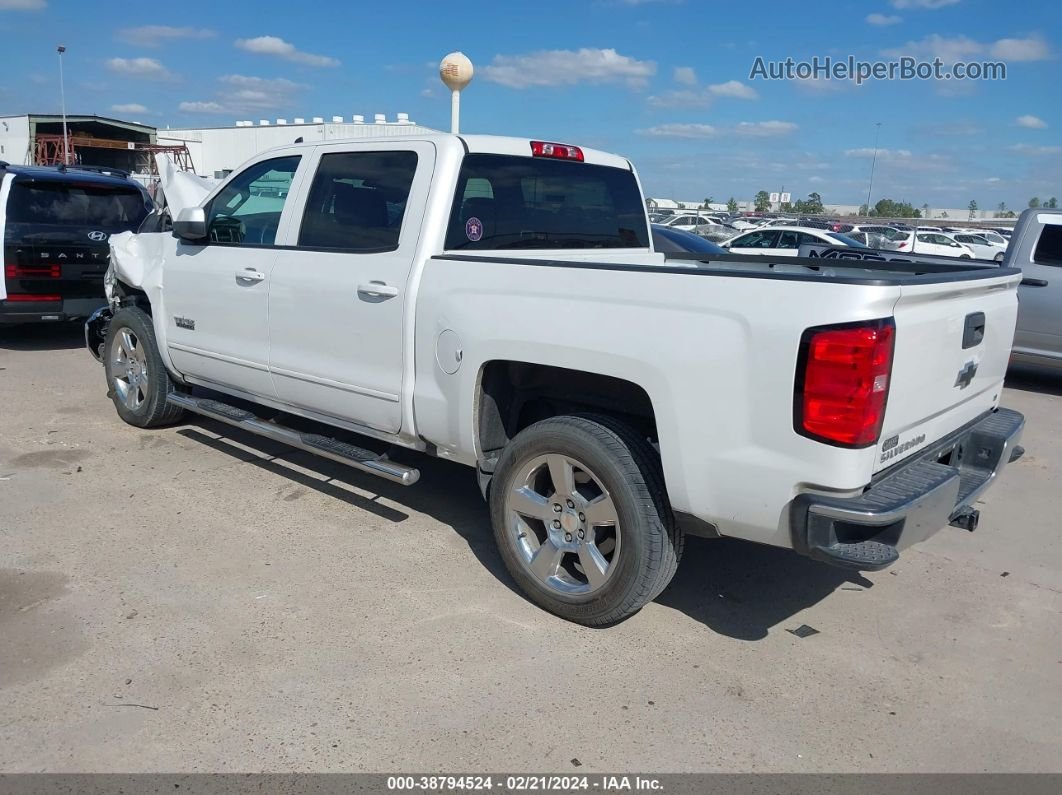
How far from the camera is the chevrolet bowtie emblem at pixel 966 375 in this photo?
351 centimetres

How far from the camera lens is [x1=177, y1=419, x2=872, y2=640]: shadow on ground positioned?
13.1 feet

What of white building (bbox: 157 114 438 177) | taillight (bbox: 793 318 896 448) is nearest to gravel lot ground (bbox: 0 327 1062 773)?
taillight (bbox: 793 318 896 448)

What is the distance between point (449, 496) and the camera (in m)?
5.32

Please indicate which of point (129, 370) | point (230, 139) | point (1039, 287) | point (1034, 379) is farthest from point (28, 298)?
point (230, 139)

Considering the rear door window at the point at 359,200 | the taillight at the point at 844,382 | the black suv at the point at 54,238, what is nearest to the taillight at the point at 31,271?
the black suv at the point at 54,238

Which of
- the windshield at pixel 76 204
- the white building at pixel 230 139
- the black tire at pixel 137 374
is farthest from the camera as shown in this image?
the white building at pixel 230 139

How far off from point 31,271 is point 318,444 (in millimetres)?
5947

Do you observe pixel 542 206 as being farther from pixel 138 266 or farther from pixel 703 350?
pixel 138 266

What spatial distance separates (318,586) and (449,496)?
4.53ft

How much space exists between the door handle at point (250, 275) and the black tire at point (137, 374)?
1.32 m

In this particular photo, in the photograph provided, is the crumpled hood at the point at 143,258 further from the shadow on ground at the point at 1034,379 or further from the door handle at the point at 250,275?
the shadow on ground at the point at 1034,379

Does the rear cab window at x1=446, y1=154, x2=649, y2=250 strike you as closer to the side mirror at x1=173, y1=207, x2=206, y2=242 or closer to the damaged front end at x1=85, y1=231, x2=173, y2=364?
the side mirror at x1=173, y1=207, x2=206, y2=242

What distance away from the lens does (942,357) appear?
330 centimetres

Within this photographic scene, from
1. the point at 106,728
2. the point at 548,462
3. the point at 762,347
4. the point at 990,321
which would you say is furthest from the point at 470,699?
the point at 990,321
